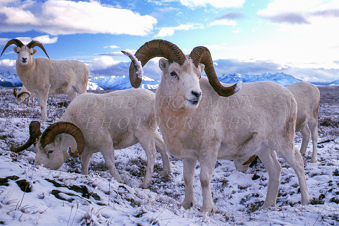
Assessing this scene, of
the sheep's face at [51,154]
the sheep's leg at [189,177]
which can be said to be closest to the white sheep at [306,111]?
the sheep's leg at [189,177]

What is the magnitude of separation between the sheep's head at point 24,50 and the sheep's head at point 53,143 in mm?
6202

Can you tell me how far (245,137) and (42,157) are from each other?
18.0 feet

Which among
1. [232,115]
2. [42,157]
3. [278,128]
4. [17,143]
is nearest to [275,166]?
[278,128]

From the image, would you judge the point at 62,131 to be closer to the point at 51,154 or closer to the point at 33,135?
the point at 51,154

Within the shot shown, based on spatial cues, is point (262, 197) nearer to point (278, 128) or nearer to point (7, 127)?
point (278, 128)

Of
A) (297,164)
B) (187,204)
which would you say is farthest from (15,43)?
(297,164)

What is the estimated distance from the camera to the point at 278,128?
5.88 meters

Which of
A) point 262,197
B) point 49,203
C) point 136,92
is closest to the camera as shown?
point 49,203

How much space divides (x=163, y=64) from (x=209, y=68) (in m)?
1.11

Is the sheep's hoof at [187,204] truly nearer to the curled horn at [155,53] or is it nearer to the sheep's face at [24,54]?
the curled horn at [155,53]

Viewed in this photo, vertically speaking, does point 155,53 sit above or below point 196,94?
above

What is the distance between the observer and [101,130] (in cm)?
743

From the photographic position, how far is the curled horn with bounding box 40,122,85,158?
6.65 metres

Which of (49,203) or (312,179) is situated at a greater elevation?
(49,203)
